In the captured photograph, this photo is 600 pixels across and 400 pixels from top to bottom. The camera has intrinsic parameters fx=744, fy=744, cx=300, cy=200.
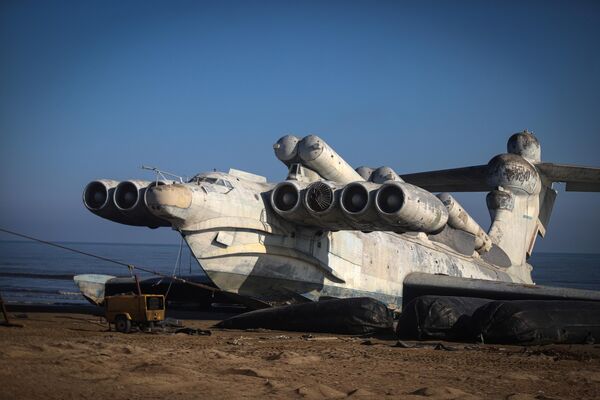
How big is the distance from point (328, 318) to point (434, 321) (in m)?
2.01

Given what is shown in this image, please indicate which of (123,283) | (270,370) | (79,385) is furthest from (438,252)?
(79,385)

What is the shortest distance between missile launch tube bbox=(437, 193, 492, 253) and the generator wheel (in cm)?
1267

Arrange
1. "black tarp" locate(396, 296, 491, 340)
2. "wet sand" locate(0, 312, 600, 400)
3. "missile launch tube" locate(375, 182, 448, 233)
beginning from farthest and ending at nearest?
1. "missile launch tube" locate(375, 182, 448, 233)
2. "black tarp" locate(396, 296, 491, 340)
3. "wet sand" locate(0, 312, 600, 400)

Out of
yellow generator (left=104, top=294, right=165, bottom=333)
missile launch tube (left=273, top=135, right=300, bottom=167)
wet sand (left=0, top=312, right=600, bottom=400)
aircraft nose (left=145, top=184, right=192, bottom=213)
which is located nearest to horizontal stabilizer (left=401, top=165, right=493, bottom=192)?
missile launch tube (left=273, top=135, right=300, bottom=167)

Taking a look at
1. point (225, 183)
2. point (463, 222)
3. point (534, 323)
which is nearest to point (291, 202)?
point (225, 183)

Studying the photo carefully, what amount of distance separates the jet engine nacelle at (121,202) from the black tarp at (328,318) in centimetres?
383

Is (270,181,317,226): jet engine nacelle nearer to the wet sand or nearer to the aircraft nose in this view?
the aircraft nose

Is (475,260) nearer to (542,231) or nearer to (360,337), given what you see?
(542,231)

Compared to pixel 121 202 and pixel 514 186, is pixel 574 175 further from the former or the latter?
pixel 121 202

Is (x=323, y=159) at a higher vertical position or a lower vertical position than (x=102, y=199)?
higher

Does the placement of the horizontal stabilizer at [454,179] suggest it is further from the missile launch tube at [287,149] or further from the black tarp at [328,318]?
the black tarp at [328,318]

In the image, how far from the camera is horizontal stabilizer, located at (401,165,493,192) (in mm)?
25516

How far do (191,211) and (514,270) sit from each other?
14.5m

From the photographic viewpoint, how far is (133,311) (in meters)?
12.5
